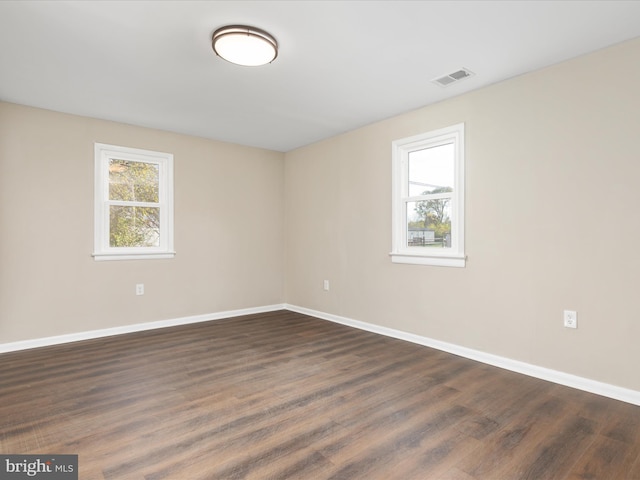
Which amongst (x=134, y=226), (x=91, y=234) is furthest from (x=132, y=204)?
(x=91, y=234)

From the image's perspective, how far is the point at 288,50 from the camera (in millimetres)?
2600

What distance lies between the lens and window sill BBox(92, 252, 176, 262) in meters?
4.04

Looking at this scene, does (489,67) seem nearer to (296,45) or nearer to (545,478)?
(296,45)

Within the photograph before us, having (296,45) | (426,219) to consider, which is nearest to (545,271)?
(426,219)

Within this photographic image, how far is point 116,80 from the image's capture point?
3.06 metres

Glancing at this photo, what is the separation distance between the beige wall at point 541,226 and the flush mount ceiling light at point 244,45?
1895mm

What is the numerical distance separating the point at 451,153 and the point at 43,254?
4.33m

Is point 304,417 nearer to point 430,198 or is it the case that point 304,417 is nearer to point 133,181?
point 430,198

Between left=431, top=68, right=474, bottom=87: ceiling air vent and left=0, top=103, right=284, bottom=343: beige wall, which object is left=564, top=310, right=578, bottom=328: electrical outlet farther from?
left=0, top=103, right=284, bottom=343: beige wall

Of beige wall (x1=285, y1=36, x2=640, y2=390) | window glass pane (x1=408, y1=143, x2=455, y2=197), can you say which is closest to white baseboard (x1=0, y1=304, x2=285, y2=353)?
beige wall (x1=285, y1=36, x2=640, y2=390)

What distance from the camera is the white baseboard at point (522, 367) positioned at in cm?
247

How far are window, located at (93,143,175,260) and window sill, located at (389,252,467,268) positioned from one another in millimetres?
2859

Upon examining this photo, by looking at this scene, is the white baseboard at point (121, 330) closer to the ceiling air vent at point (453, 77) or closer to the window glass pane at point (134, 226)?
the window glass pane at point (134, 226)

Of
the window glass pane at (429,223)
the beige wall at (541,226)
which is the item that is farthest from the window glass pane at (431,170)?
the beige wall at (541,226)
